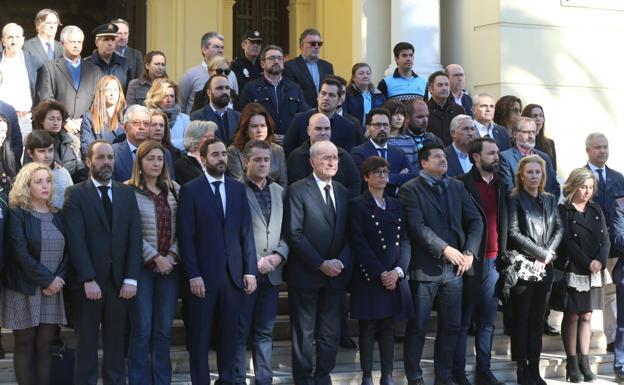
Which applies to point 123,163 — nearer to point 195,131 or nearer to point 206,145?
point 195,131

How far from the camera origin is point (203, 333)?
A: 28.6 ft

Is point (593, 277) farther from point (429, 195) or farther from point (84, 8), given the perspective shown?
point (84, 8)

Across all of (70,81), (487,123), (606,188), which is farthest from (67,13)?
(606,188)

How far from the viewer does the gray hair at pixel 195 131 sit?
942cm

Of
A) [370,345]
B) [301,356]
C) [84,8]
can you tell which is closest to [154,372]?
[301,356]

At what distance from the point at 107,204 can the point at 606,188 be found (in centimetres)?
482

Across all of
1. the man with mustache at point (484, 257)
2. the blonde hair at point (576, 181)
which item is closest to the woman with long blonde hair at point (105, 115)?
the man with mustache at point (484, 257)

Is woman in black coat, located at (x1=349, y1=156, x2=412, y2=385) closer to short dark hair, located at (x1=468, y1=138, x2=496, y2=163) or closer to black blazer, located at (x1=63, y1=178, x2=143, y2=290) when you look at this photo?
short dark hair, located at (x1=468, y1=138, x2=496, y2=163)

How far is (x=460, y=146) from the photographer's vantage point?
34.6ft

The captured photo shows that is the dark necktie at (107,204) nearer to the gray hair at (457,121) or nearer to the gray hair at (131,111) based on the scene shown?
the gray hair at (131,111)

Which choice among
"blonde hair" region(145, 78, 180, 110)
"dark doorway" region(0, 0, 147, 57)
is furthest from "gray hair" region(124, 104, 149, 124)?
"dark doorway" region(0, 0, 147, 57)

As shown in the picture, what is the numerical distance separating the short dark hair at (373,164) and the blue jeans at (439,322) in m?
0.96

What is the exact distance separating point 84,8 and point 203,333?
10001 millimetres

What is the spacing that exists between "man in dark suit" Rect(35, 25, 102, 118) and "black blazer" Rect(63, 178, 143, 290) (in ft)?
7.82
